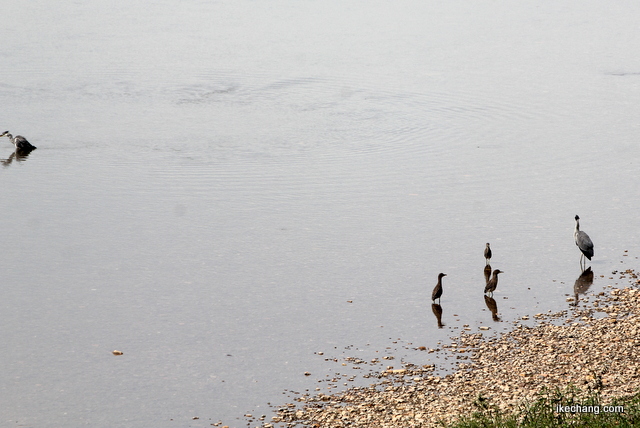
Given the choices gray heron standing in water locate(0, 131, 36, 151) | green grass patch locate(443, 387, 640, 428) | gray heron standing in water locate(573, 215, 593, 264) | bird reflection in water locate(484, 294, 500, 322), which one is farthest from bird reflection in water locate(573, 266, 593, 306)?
gray heron standing in water locate(0, 131, 36, 151)

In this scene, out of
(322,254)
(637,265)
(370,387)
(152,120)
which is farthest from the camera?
(152,120)

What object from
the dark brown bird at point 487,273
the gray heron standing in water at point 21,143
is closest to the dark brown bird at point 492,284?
the dark brown bird at point 487,273

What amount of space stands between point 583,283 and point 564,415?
755 centimetres

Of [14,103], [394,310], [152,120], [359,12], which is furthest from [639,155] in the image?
[359,12]

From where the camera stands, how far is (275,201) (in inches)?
901

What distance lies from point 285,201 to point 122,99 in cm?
1308

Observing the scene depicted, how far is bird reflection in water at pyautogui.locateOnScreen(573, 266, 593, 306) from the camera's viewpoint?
1682 centimetres

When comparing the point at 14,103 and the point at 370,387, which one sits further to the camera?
the point at 14,103

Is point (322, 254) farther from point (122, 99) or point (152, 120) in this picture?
point (122, 99)

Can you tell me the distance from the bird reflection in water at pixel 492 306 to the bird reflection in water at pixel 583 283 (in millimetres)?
1558

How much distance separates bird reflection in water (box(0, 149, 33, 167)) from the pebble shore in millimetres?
17532

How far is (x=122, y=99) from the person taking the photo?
33.2m

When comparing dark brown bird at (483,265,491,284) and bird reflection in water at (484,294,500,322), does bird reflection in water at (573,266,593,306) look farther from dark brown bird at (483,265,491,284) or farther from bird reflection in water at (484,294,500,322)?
dark brown bird at (483,265,491,284)

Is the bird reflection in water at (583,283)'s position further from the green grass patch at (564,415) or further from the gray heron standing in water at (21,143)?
the gray heron standing in water at (21,143)
